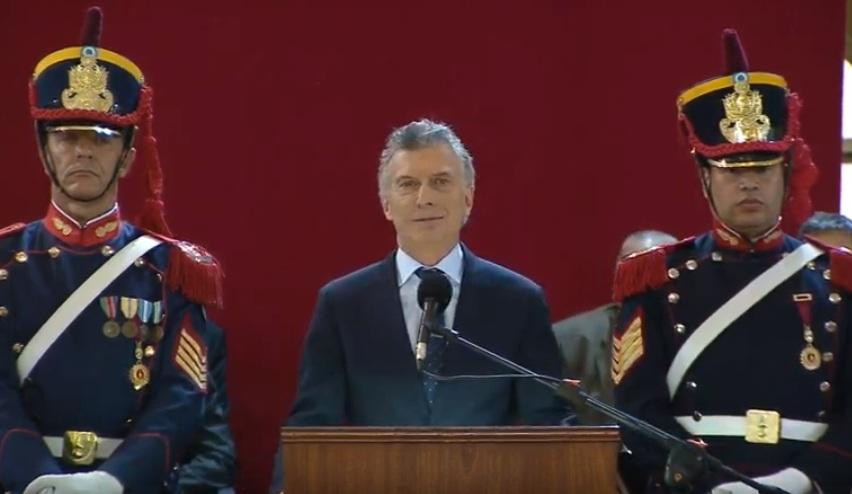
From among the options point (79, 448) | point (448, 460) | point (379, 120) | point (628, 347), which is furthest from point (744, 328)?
point (379, 120)

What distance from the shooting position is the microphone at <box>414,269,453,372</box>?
333 cm

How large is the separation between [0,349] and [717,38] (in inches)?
95.5

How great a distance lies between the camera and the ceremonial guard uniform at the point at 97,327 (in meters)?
3.92

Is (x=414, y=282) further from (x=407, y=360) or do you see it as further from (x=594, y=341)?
(x=594, y=341)

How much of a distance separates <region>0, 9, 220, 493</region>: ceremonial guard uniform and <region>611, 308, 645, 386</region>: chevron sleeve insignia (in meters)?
0.93

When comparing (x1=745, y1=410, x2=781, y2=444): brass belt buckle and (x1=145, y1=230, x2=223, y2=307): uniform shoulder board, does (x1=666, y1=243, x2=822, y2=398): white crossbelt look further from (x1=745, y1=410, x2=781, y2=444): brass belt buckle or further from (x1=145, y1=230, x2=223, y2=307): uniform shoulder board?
(x1=145, y1=230, x2=223, y2=307): uniform shoulder board

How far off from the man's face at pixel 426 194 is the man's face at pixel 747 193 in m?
0.58

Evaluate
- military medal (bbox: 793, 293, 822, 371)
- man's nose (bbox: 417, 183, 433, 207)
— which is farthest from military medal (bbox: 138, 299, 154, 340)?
military medal (bbox: 793, 293, 822, 371)

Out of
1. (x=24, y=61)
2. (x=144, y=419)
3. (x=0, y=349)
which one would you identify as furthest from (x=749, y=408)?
(x=24, y=61)

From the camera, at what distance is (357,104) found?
533 cm

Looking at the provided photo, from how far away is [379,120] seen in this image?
533 centimetres

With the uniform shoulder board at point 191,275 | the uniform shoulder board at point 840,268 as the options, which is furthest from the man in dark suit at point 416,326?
the uniform shoulder board at point 840,268

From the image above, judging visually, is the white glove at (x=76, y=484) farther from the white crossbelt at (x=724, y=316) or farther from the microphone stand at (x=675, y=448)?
the white crossbelt at (x=724, y=316)

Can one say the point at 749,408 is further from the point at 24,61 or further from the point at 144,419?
the point at 24,61
